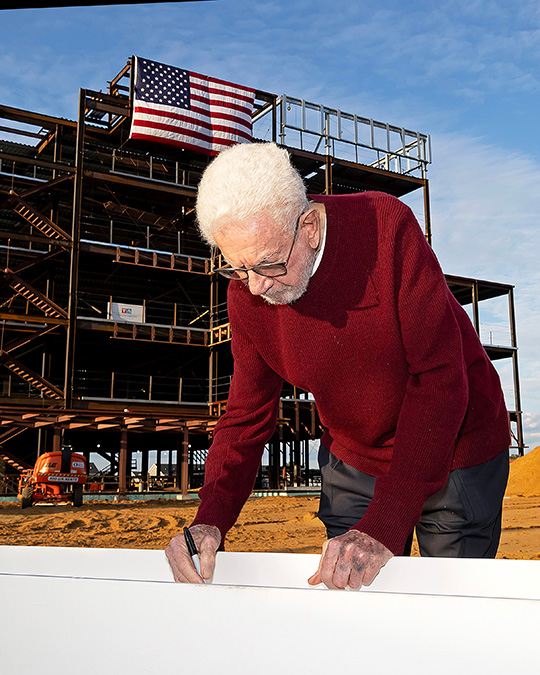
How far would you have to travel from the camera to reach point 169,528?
1138cm

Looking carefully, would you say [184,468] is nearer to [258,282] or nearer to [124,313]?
[124,313]

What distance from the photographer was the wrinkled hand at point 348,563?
142 centimetres

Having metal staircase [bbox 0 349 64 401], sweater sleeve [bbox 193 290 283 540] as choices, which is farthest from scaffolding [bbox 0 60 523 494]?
sweater sleeve [bbox 193 290 283 540]

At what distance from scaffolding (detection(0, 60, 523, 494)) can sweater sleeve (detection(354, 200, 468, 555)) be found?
18.7 m

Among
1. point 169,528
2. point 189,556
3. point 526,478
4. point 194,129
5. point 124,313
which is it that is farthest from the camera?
point 124,313

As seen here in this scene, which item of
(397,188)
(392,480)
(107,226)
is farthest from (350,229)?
(397,188)

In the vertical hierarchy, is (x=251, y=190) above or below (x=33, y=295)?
below

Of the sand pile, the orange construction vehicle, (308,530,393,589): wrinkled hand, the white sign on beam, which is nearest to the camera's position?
(308,530,393,589): wrinkled hand

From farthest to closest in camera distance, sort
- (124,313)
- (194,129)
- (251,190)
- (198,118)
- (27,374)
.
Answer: (124,313), (198,118), (194,129), (27,374), (251,190)

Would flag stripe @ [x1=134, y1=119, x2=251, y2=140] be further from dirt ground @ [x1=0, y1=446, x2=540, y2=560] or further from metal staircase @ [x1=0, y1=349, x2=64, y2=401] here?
dirt ground @ [x1=0, y1=446, x2=540, y2=560]

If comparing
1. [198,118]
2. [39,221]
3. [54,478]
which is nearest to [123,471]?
[54,478]

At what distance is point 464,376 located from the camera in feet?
5.79

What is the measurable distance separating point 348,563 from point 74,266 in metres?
21.2

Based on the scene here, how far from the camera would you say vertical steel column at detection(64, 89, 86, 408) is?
68.0 feet
